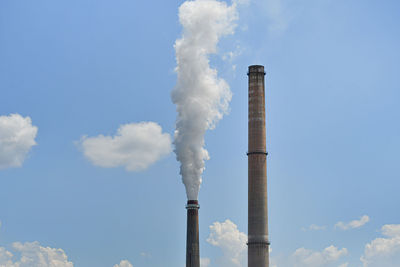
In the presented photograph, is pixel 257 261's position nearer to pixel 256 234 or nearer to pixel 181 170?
pixel 256 234

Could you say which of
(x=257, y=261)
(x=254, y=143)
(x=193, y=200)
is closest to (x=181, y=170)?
(x=193, y=200)

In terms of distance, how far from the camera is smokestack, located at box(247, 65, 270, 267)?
51500mm

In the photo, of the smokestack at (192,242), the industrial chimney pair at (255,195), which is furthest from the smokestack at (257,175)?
the smokestack at (192,242)

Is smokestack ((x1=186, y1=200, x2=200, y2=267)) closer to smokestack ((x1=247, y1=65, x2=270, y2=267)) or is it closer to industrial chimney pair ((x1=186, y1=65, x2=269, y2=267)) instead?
industrial chimney pair ((x1=186, y1=65, x2=269, y2=267))

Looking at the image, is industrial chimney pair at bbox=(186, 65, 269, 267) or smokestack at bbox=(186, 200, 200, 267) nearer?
industrial chimney pair at bbox=(186, 65, 269, 267)

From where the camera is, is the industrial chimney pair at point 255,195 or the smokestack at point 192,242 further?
the smokestack at point 192,242

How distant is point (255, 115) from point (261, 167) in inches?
197

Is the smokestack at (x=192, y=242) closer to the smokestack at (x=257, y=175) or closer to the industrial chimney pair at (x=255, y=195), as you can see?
the industrial chimney pair at (x=255, y=195)

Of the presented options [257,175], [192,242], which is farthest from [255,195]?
[192,242]

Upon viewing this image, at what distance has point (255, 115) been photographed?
5403 centimetres

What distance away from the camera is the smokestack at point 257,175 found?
2028 inches

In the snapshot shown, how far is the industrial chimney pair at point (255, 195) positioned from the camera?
51562 millimetres

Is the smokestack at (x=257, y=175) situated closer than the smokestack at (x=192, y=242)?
Yes

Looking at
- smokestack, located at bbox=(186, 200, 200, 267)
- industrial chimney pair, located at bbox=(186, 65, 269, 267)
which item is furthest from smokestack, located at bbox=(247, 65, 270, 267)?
smokestack, located at bbox=(186, 200, 200, 267)
